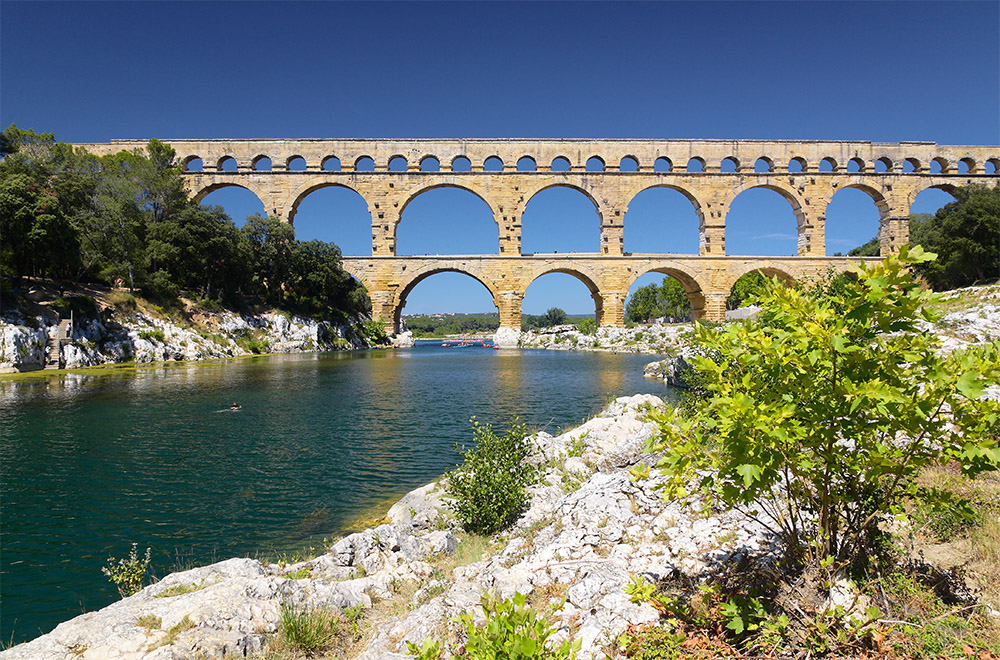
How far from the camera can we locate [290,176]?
3155cm

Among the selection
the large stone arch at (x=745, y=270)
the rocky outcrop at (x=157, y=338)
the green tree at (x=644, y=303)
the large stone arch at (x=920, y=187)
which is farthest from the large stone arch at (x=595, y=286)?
the green tree at (x=644, y=303)

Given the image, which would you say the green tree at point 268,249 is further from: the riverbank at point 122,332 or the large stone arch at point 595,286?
the large stone arch at point 595,286

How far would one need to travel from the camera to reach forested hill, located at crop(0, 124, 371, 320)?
1803 cm

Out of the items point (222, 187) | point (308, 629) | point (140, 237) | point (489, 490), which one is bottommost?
point (308, 629)

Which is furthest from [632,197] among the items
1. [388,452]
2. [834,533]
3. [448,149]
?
[834,533]

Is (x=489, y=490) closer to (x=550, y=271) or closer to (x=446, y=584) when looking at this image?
(x=446, y=584)

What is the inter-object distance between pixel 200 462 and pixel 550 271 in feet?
87.8

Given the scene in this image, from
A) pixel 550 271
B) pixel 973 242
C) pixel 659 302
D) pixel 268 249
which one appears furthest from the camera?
pixel 659 302

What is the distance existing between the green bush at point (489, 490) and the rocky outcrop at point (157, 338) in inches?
749

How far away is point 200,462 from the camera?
281 inches

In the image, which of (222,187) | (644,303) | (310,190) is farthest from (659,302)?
(222,187)

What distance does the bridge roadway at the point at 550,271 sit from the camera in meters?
31.6

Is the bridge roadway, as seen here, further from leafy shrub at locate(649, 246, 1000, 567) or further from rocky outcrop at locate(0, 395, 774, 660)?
leafy shrub at locate(649, 246, 1000, 567)

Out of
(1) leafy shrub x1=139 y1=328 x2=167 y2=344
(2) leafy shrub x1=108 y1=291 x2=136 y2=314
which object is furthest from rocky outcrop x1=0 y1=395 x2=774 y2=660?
(2) leafy shrub x1=108 y1=291 x2=136 y2=314
